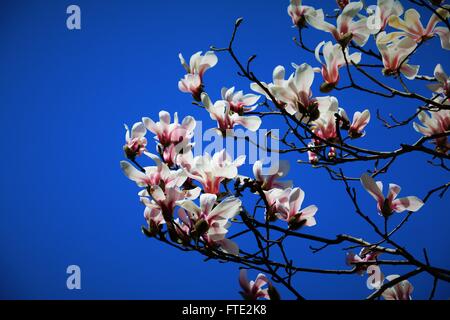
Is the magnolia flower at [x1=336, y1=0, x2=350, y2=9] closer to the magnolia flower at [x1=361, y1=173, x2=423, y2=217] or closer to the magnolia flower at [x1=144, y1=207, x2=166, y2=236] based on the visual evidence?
the magnolia flower at [x1=361, y1=173, x2=423, y2=217]

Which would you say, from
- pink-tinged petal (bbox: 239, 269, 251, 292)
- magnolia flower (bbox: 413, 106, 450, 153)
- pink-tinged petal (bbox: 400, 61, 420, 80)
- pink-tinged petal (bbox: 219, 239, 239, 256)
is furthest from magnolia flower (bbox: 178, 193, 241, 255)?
magnolia flower (bbox: 413, 106, 450, 153)

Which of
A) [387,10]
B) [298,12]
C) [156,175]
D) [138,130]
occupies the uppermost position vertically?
[298,12]

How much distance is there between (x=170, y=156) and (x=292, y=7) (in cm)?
77

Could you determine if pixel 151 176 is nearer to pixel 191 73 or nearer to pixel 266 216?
pixel 266 216

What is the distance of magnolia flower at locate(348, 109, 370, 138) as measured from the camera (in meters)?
1.42

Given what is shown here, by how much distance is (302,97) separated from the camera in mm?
1022

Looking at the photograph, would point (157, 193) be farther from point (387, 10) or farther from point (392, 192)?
point (387, 10)

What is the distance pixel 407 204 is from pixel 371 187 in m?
0.15

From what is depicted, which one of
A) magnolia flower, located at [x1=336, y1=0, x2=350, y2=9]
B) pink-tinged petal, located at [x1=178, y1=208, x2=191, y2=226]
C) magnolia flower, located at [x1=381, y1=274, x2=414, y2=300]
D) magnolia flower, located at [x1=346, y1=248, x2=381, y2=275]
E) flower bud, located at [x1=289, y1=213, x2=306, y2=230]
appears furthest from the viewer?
magnolia flower, located at [x1=336, y1=0, x2=350, y2=9]

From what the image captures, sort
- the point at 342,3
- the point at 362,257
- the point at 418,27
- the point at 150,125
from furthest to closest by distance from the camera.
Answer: the point at 342,3 → the point at 362,257 → the point at 150,125 → the point at 418,27

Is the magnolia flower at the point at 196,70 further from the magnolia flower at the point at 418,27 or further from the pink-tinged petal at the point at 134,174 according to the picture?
the magnolia flower at the point at 418,27

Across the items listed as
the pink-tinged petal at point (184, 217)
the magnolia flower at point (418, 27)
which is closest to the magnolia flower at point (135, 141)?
the pink-tinged petal at point (184, 217)

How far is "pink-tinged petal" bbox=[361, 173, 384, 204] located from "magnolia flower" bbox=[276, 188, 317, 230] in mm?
169

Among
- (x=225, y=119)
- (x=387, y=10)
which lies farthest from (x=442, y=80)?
(x=225, y=119)
